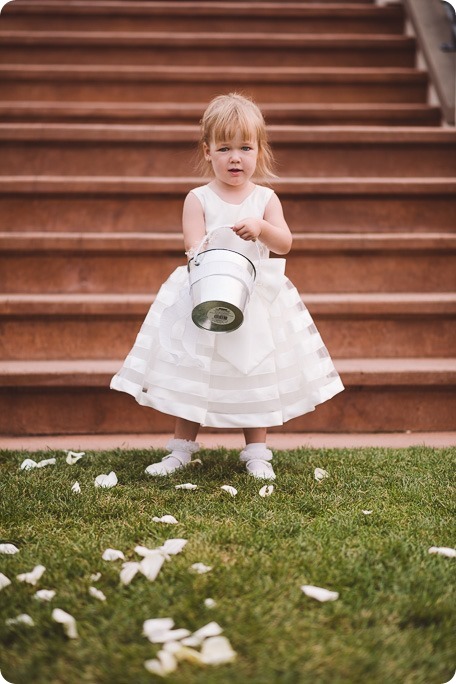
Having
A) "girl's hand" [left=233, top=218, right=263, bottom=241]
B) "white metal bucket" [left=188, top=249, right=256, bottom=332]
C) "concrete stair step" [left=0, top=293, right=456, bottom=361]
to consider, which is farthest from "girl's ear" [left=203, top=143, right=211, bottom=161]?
"concrete stair step" [left=0, top=293, right=456, bottom=361]

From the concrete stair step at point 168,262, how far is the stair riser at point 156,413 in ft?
1.94

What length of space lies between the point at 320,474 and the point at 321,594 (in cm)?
78

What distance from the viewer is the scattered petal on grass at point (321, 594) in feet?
4.34

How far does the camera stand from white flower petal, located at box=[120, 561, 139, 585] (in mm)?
1397

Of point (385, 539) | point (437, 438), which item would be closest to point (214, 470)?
point (385, 539)

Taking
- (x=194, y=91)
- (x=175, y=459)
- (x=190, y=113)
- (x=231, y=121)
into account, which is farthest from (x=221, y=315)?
(x=194, y=91)

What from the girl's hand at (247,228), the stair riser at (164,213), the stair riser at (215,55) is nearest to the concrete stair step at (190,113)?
the stair riser at (215,55)

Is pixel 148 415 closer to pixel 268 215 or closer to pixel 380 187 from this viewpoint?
pixel 268 215

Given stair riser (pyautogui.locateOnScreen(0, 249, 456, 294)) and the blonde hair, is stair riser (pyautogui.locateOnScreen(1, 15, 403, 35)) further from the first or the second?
the blonde hair

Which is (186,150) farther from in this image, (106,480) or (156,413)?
(106,480)

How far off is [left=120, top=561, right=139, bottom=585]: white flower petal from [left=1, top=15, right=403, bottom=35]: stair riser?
406 centimetres

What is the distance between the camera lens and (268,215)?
92.2 inches

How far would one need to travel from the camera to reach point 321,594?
133 cm

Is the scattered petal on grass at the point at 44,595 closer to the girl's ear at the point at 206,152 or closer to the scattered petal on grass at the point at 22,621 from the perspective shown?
the scattered petal on grass at the point at 22,621
